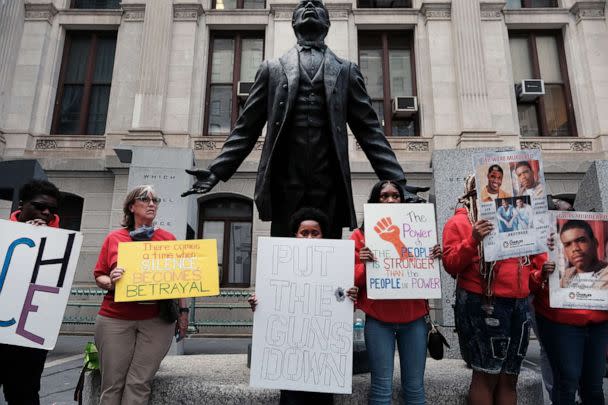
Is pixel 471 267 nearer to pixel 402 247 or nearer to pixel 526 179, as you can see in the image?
pixel 402 247

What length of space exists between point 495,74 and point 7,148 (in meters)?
15.7

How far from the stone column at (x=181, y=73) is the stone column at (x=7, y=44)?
510cm

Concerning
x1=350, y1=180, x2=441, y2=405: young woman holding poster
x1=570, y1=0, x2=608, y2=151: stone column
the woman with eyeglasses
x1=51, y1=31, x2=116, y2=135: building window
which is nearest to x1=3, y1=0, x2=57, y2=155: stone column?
x1=51, y1=31, x2=116, y2=135: building window

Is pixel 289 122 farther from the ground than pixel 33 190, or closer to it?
farther from the ground

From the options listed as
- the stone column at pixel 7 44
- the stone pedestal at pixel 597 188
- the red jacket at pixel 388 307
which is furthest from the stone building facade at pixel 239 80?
the red jacket at pixel 388 307

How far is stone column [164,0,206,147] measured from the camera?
44.1 feet

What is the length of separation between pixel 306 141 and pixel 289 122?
0.21 meters

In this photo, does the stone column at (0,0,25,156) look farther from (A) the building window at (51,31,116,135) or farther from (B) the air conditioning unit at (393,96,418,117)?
(B) the air conditioning unit at (393,96,418,117)

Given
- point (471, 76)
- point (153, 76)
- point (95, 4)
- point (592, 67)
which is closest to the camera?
point (471, 76)

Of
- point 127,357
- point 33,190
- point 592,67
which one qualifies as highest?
point 592,67

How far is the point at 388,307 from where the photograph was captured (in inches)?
108

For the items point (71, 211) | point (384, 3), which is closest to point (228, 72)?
point (384, 3)

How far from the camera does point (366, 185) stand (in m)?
13.2

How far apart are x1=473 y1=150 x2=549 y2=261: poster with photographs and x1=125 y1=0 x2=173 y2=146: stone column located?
11.8m
